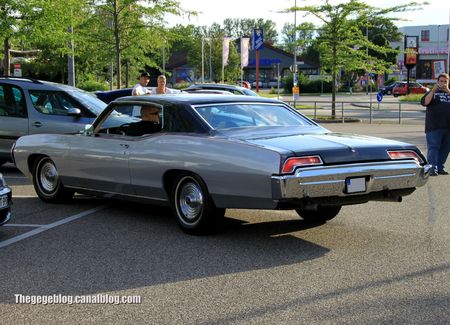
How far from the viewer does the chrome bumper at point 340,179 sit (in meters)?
5.70

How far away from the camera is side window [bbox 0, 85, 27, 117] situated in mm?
11984

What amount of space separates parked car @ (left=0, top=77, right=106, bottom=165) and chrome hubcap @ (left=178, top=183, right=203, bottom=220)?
5342 millimetres

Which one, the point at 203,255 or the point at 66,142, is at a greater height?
the point at 66,142

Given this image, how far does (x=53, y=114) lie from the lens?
39.3ft

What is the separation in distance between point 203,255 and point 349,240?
5.06ft

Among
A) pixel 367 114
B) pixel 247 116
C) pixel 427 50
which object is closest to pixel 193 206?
pixel 247 116

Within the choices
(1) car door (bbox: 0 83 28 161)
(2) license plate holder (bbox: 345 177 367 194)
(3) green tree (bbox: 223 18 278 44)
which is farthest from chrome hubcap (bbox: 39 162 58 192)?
(3) green tree (bbox: 223 18 278 44)

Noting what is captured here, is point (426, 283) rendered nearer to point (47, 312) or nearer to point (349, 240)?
point (349, 240)

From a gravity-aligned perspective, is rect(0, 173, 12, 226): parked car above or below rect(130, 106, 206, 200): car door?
below

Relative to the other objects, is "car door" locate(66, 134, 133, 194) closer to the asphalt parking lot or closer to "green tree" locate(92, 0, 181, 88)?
the asphalt parking lot

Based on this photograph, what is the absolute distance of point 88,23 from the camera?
80.7 feet

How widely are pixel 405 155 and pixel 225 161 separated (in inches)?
70.1

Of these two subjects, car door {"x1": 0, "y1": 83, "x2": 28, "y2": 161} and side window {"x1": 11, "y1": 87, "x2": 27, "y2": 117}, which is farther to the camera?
side window {"x1": 11, "y1": 87, "x2": 27, "y2": 117}

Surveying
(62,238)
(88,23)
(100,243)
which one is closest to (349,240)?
(100,243)
